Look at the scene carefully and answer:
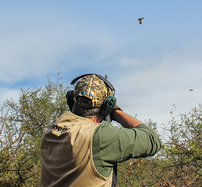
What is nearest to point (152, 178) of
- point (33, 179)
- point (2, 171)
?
point (33, 179)

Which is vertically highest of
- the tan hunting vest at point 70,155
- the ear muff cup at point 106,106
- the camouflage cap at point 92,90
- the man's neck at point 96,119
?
the camouflage cap at point 92,90

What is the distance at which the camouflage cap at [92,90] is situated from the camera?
1.61 meters

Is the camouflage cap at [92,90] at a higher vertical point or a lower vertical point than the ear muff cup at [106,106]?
higher

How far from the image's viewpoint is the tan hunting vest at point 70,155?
52.2 inches

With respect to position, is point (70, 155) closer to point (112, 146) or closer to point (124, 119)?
point (112, 146)

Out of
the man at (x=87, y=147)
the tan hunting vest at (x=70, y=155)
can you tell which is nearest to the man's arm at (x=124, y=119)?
the man at (x=87, y=147)

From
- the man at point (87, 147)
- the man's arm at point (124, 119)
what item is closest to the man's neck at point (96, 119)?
the man at point (87, 147)

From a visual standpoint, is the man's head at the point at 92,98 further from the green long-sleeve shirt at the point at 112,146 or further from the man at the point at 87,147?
the green long-sleeve shirt at the point at 112,146

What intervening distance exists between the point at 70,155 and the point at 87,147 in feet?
0.42

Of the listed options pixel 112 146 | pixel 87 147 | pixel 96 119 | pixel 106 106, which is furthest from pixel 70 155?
pixel 106 106

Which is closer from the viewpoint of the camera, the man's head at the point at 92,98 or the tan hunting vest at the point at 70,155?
the tan hunting vest at the point at 70,155

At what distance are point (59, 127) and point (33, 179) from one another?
15.8ft

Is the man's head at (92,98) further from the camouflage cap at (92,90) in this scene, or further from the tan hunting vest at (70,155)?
the tan hunting vest at (70,155)

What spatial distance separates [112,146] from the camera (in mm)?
1347
